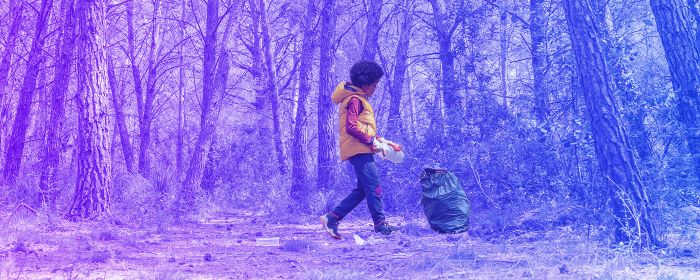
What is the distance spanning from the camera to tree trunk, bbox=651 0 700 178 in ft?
25.3

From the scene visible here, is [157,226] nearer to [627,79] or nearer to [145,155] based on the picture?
[627,79]

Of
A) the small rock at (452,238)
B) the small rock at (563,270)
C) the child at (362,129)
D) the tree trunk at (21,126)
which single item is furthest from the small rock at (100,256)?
the tree trunk at (21,126)

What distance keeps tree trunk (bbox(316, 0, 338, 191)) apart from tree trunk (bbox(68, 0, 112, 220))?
13.3ft

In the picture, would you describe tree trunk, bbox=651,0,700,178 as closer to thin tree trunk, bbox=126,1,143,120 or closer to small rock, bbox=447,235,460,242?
small rock, bbox=447,235,460,242

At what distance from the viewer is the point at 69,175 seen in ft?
39.6

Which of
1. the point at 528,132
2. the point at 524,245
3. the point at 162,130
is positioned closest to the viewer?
the point at 524,245

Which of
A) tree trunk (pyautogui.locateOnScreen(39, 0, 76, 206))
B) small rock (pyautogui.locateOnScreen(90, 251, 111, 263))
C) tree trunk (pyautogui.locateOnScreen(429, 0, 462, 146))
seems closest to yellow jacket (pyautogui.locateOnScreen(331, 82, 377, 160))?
small rock (pyautogui.locateOnScreen(90, 251, 111, 263))

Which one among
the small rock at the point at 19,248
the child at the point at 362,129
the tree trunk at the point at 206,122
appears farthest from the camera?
the tree trunk at the point at 206,122

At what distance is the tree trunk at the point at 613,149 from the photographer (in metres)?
6.11

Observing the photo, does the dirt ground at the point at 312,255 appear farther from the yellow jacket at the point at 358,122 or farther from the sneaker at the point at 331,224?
the yellow jacket at the point at 358,122

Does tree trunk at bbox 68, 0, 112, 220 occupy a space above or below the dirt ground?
above

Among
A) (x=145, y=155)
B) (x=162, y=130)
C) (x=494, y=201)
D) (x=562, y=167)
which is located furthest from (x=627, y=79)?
(x=162, y=130)

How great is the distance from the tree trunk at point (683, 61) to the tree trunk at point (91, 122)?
6.89 m

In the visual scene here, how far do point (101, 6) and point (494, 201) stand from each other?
228 inches
